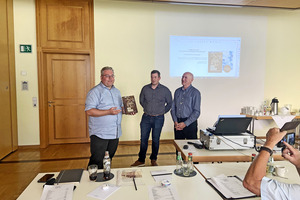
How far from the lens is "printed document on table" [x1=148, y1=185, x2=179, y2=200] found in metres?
1.33

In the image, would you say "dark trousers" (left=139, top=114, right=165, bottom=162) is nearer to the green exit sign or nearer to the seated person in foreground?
the seated person in foreground

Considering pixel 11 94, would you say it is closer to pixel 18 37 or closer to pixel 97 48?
pixel 18 37

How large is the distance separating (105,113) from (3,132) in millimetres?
2771


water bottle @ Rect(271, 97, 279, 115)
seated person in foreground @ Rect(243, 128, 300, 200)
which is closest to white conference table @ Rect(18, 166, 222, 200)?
seated person in foreground @ Rect(243, 128, 300, 200)

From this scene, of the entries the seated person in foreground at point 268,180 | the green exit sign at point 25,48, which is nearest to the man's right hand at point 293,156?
the seated person in foreground at point 268,180

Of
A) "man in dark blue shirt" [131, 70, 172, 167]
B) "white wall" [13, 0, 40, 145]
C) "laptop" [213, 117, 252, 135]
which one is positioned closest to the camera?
"laptop" [213, 117, 252, 135]

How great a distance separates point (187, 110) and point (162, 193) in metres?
1.92

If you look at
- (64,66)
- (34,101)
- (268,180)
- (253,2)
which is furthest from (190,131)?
(34,101)

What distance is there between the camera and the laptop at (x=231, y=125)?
7.11ft

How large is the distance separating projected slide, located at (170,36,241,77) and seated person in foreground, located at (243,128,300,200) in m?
3.60

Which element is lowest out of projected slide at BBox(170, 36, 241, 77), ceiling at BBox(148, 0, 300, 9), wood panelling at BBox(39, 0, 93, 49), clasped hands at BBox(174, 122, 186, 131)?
clasped hands at BBox(174, 122, 186, 131)

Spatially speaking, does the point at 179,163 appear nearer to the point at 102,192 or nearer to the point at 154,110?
the point at 102,192

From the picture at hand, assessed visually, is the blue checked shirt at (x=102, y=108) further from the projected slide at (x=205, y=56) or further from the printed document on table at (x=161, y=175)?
the projected slide at (x=205, y=56)

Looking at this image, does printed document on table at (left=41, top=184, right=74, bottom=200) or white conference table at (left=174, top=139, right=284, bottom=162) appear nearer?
printed document on table at (left=41, top=184, right=74, bottom=200)
